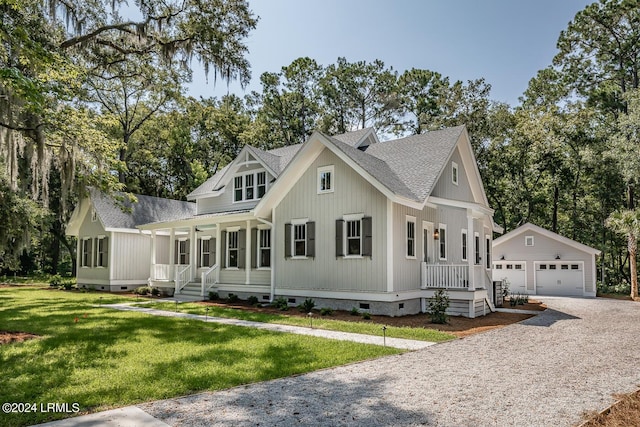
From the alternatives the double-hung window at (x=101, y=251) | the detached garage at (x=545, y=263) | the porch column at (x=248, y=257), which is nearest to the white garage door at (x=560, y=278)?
the detached garage at (x=545, y=263)

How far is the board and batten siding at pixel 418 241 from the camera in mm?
13523

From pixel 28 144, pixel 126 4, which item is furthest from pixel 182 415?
pixel 126 4

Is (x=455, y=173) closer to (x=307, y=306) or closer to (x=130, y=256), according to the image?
(x=307, y=306)

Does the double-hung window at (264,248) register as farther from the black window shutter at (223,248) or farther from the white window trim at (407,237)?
the white window trim at (407,237)

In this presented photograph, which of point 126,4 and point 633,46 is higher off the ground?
point 633,46

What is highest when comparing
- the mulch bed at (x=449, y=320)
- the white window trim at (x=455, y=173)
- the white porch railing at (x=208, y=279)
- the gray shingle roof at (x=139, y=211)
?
the white window trim at (x=455, y=173)

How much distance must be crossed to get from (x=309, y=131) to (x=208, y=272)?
2186 centimetres

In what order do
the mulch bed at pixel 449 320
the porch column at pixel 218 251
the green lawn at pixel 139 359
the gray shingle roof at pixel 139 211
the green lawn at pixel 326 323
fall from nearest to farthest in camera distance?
1. the green lawn at pixel 139 359
2. the green lawn at pixel 326 323
3. the mulch bed at pixel 449 320
4. the porch column at pixel 218 251
5. the gray shingle roof at pixel 139 211

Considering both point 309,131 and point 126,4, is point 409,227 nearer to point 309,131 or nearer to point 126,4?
point 126,4

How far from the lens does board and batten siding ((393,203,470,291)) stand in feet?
44.4

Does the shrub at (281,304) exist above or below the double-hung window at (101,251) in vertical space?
below

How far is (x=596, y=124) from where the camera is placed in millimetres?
32000

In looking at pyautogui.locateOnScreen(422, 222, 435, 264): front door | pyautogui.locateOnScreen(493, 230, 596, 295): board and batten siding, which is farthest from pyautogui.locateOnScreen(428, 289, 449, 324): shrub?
pyautogui.locateOnScreen(493, 230, 596, 295): board and batten siding

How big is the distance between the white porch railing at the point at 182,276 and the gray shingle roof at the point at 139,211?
A: 4.08 meters
